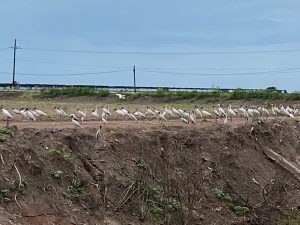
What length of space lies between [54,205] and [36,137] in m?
2.38

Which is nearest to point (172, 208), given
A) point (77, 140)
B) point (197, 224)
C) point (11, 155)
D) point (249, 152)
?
point (197, 224)

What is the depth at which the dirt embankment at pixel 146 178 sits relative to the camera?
56.7ft

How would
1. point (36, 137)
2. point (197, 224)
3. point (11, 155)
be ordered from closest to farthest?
1. point (11, 155)
2. point (36, 137)
3. point (197, 224)

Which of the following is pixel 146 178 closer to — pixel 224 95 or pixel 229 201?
pixel 229 201

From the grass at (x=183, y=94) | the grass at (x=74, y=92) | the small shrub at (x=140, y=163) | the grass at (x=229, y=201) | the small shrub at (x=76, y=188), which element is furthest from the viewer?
the grass at (x=183, y=94)

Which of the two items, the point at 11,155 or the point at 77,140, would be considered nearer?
the point at 11,155

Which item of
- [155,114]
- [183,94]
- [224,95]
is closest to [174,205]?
[155,114]

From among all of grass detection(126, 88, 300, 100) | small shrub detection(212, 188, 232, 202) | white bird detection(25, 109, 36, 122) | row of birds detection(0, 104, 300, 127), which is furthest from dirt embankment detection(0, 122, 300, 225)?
grass detection(126, 88, 300, 100)

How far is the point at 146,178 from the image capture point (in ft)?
67.3

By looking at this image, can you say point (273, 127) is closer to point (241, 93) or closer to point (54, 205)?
point (54, 205)

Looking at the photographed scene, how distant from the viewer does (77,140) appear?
781 inches

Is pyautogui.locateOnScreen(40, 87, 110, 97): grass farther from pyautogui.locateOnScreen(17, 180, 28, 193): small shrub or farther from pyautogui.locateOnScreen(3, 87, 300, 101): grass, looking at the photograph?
pyautogui.locateOnScreen(17, 180, 28, 193): small shrub

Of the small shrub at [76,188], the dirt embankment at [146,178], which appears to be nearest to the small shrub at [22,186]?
the dirt embankment at [146,178]

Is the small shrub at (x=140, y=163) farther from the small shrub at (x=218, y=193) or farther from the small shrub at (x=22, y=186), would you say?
the small shrub at (x=22, y=186)
